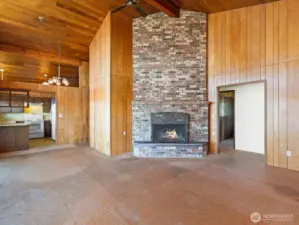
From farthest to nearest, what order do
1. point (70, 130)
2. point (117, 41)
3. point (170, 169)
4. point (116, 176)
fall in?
point (70, 130), point (117, 41), point (170, 169), point (116, 176)

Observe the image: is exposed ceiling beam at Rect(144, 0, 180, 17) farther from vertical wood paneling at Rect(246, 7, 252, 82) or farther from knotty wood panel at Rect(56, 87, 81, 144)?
knotty wood panel at Rect(56, 87, 81, 144)

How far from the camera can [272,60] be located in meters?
4.23

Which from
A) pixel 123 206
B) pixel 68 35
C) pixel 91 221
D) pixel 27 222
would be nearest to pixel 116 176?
pixel 123 206

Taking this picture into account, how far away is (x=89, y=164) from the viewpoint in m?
4.43

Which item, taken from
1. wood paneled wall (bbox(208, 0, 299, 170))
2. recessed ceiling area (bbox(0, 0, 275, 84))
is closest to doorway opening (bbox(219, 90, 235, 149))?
wood paneled wall (bbox(208, 0, 299, 170))

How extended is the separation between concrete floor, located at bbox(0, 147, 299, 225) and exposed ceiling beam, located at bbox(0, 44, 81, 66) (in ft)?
12.6

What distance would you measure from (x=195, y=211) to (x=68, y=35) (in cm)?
623

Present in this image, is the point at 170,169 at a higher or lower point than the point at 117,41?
lower

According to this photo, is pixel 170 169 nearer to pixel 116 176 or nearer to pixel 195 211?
pixel 116 176

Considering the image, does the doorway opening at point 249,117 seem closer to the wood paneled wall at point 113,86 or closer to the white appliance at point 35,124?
the wood paneled wall at point 113,86

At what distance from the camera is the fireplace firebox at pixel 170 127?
17.7 feet

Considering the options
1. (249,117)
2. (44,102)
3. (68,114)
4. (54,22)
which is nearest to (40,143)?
(68,114)

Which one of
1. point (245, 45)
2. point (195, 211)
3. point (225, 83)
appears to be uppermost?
point (245, 45)

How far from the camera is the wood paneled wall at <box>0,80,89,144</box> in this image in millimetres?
6984
